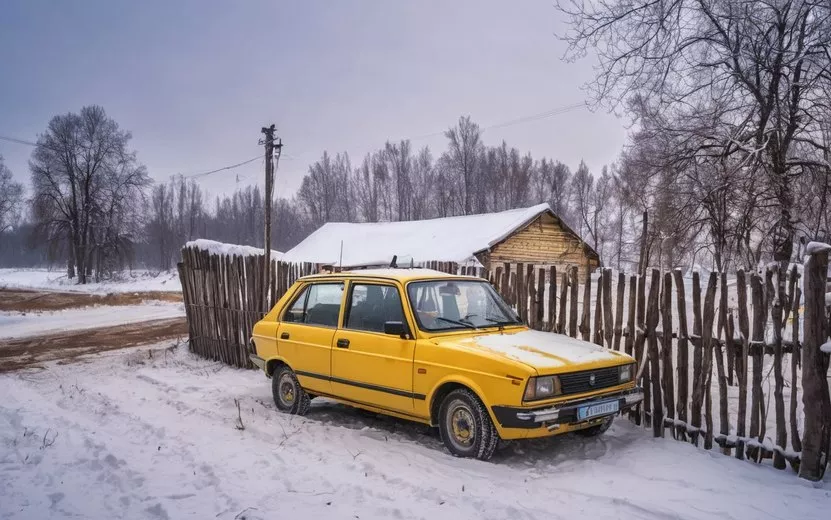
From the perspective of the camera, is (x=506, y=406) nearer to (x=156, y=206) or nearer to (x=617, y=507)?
(x=617, y=507)

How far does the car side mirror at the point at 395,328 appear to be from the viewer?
5559 mm

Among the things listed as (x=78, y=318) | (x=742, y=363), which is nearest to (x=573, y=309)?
(x=742, y=363)

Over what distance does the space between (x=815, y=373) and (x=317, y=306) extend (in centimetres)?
500

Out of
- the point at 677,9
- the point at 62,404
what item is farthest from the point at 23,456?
the point at 677,9

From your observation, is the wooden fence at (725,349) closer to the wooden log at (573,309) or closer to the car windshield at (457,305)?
the wooden log at (573,309)

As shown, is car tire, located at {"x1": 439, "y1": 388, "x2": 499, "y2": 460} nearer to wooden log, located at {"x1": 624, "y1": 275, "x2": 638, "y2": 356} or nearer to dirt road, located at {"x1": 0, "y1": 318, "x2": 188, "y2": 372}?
wooden log, located at {"x1": 624, "y1": 275, "x2": 638, "y2": 356}

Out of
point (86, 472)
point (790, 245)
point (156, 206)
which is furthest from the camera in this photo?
point (156, 206)

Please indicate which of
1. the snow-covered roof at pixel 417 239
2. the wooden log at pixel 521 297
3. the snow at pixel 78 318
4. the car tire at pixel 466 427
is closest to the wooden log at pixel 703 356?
the car tire at pixel 466 427

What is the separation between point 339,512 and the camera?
387 centimetres

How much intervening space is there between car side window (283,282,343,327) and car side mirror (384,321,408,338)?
1055 millimetres

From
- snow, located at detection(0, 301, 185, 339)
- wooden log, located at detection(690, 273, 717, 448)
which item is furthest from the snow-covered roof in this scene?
wooden log, located at detection(690, 273, 717, 448)

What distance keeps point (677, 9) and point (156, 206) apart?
10670 centimetres

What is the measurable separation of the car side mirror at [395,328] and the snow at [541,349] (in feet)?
2.02

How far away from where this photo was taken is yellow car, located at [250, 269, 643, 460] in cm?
482
